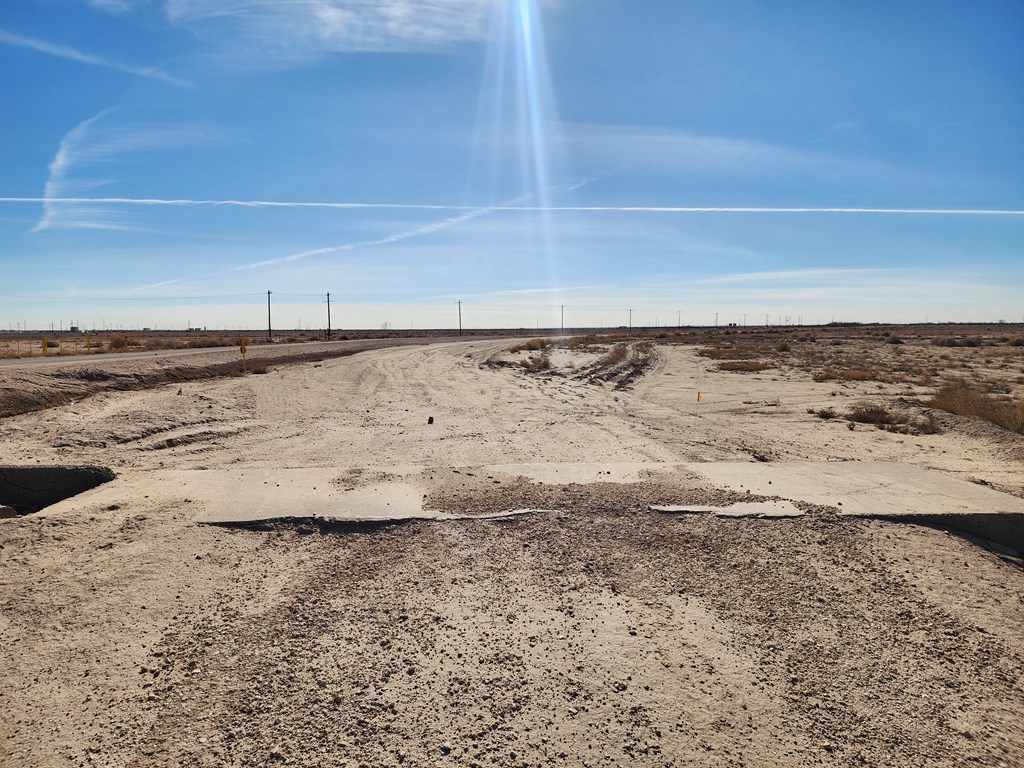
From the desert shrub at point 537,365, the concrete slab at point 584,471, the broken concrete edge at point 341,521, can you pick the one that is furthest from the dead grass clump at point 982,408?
the desert shrub at point 537,365

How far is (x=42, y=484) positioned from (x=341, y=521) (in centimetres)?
530

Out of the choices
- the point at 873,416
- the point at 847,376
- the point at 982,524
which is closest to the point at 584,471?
the point at 982,524

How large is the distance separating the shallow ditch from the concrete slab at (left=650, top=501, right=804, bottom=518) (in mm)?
7763

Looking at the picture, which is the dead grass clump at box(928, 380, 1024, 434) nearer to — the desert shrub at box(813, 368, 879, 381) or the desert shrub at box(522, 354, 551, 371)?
the desert shrub at box(813, 368, 879, 381)

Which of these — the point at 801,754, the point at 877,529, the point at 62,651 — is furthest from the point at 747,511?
the point at 62,651

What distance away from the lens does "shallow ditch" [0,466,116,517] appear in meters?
8.55

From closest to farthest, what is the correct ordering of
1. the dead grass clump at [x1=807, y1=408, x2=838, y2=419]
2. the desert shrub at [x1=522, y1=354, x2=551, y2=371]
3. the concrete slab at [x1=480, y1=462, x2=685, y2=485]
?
the concrete slab at [x1=480, y1=462, x2=685, y2=485] → the dead grass clump at [x1=807, y1=408, x2=838, y2=419] → the desert shrub at [x1=522, y1=354, x2=551, y2=371]

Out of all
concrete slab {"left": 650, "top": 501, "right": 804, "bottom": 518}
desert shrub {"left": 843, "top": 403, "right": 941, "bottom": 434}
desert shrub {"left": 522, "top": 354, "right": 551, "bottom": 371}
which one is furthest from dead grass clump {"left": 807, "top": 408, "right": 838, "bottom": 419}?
desert shrub {"left": 522, "top": 354, "right": 551, "bottom": 371}

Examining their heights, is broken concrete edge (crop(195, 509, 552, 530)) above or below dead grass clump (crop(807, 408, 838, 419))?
below

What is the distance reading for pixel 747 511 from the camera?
6.86 m

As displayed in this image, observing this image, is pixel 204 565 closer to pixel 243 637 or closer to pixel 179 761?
pixel 243 637

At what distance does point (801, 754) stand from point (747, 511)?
11.9ft

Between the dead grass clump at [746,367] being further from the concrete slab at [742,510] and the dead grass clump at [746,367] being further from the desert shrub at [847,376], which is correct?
the concrete slab at [742,510]

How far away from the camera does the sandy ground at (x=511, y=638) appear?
3.52 metres
